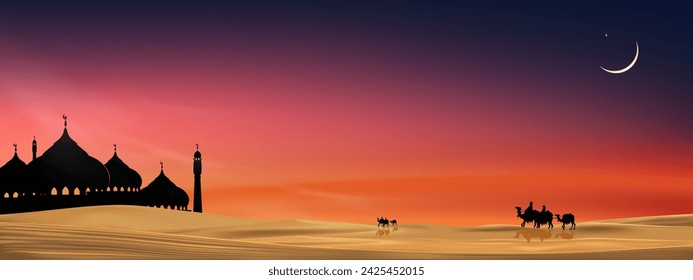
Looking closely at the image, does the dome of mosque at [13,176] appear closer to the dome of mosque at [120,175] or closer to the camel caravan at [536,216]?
the dome of mosque at [120,175]

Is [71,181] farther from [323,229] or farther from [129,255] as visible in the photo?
[129,255]

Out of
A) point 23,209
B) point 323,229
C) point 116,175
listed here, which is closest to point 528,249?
Result: point 323,229

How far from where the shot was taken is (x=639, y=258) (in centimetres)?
1925

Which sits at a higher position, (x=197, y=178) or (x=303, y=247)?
(x=197, y=178)

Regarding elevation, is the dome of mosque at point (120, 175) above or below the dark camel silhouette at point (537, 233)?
above

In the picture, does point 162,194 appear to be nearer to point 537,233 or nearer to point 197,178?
point 197,178

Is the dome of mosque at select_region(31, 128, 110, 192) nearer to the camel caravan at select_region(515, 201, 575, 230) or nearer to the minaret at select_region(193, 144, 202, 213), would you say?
the minaret at select_region(193, 144, 202, 213)

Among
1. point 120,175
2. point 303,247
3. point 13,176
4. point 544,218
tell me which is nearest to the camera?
point 544,218

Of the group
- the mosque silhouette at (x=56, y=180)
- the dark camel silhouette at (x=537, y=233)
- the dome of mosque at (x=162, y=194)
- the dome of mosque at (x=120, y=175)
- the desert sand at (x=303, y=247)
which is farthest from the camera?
the dome of mosque at (x=162, y=194)

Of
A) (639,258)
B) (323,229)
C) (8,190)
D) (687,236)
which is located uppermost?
(8,190)

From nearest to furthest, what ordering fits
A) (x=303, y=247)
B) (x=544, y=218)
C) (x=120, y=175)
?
(x=544, y=218) < (x=303, y=247) < (x=120, y=175)

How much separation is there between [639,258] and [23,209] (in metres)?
47.5

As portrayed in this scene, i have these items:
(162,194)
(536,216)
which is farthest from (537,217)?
(162,194)

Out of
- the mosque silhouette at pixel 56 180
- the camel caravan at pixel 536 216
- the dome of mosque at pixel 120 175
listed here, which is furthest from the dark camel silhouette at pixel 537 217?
the dome of mosque at pixel 120 175
